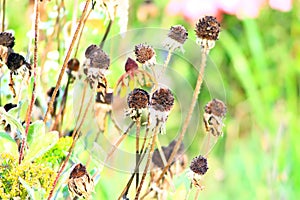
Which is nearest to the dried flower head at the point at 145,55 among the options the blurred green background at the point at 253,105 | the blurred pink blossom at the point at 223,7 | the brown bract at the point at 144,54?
the brown bract at the point at 144,54

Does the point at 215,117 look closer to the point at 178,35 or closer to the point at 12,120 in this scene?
the point at 178,35

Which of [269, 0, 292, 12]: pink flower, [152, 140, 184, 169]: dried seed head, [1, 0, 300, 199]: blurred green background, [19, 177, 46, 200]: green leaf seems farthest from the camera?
[269, 0, 292, 12]: pink flower

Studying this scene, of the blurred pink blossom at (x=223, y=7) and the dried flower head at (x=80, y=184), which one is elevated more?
the blurred pink blossom at (x=223, y=7)

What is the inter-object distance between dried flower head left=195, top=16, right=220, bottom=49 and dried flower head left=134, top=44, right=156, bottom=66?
5 cm

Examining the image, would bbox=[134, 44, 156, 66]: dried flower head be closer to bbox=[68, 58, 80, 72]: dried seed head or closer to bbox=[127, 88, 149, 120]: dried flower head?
bbox=[127, 88, 149, 120]: dried flower head

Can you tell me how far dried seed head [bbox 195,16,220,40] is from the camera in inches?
30.2

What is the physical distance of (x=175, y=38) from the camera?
0.78 metres

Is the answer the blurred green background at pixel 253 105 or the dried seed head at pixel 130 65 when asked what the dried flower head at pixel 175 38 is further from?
the blurred green background at pixel 253 105

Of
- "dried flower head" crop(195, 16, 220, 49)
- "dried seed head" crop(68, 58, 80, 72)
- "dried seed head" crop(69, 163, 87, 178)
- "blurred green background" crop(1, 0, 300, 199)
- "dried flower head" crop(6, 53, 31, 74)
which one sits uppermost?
"blurred green background" crop(1, 0, 300, 199)

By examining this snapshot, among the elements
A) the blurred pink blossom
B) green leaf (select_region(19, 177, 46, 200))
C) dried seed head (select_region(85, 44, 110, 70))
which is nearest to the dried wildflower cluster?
green leaf (select_region(19, 177, 46, 200))

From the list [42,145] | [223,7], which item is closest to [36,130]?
[42,145]

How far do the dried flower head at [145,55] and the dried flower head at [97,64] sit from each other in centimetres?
3

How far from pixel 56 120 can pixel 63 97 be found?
0.03 m

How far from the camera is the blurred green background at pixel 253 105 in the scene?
1972 millimetres
